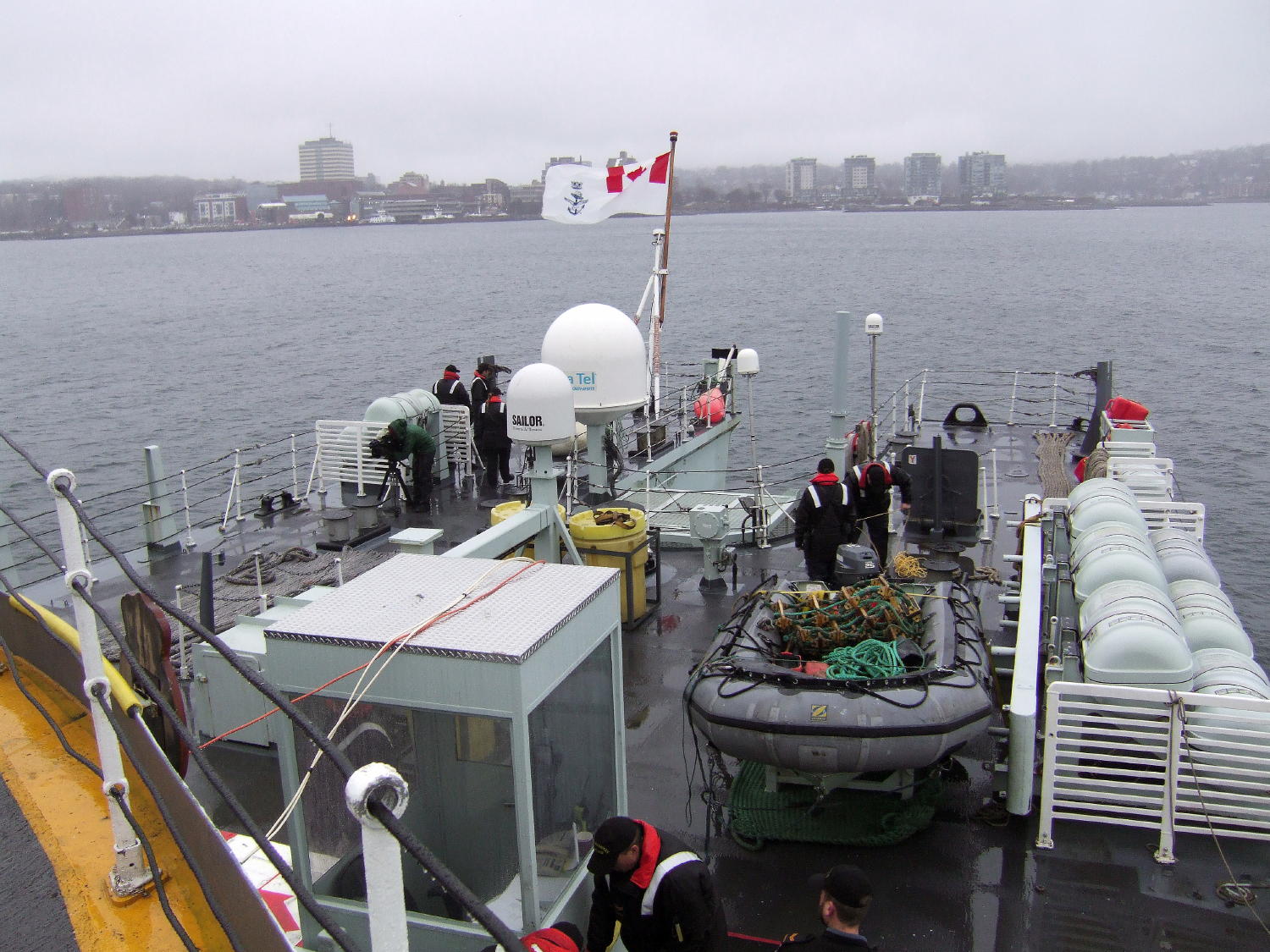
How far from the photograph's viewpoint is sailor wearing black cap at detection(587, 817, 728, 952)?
4.02 metres

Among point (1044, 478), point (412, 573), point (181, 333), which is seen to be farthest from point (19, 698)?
point (181, 333)

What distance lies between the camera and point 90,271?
12400cm

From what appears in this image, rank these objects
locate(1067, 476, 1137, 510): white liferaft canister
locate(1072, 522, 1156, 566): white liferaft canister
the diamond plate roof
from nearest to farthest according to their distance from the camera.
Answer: the diamond plate roof, locate(1072, 522, 1156, 566): white liferaft canister, locate(1067, 476, 1137, 510): white liferaft canister

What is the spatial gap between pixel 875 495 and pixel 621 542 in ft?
9.78

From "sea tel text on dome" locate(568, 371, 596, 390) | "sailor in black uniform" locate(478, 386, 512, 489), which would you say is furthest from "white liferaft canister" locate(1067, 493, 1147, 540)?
"sailor in black uniform" locate(478, 386, 512, 489)

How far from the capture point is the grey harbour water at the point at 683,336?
32.9 m

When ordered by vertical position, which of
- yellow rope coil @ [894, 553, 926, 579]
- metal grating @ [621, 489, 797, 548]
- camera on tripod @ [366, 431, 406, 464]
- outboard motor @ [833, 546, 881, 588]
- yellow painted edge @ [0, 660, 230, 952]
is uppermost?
yellow painted edge @ [0, 660, 230, 952]

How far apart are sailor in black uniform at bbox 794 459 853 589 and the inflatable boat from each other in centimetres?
210

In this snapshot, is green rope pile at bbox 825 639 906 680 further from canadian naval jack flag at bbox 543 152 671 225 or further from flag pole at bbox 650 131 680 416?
canadian naval jack flag at bbox 543 152 671 225

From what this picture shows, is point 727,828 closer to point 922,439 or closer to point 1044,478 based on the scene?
point 1044,478

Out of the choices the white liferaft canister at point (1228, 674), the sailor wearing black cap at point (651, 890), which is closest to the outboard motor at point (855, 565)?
the white liferaft canister at point (1228, 674)

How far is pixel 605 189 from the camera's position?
59.3 feet

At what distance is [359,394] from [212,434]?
7.62 metres

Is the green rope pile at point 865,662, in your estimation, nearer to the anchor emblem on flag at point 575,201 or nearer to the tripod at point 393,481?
the tripod at point 393,481
